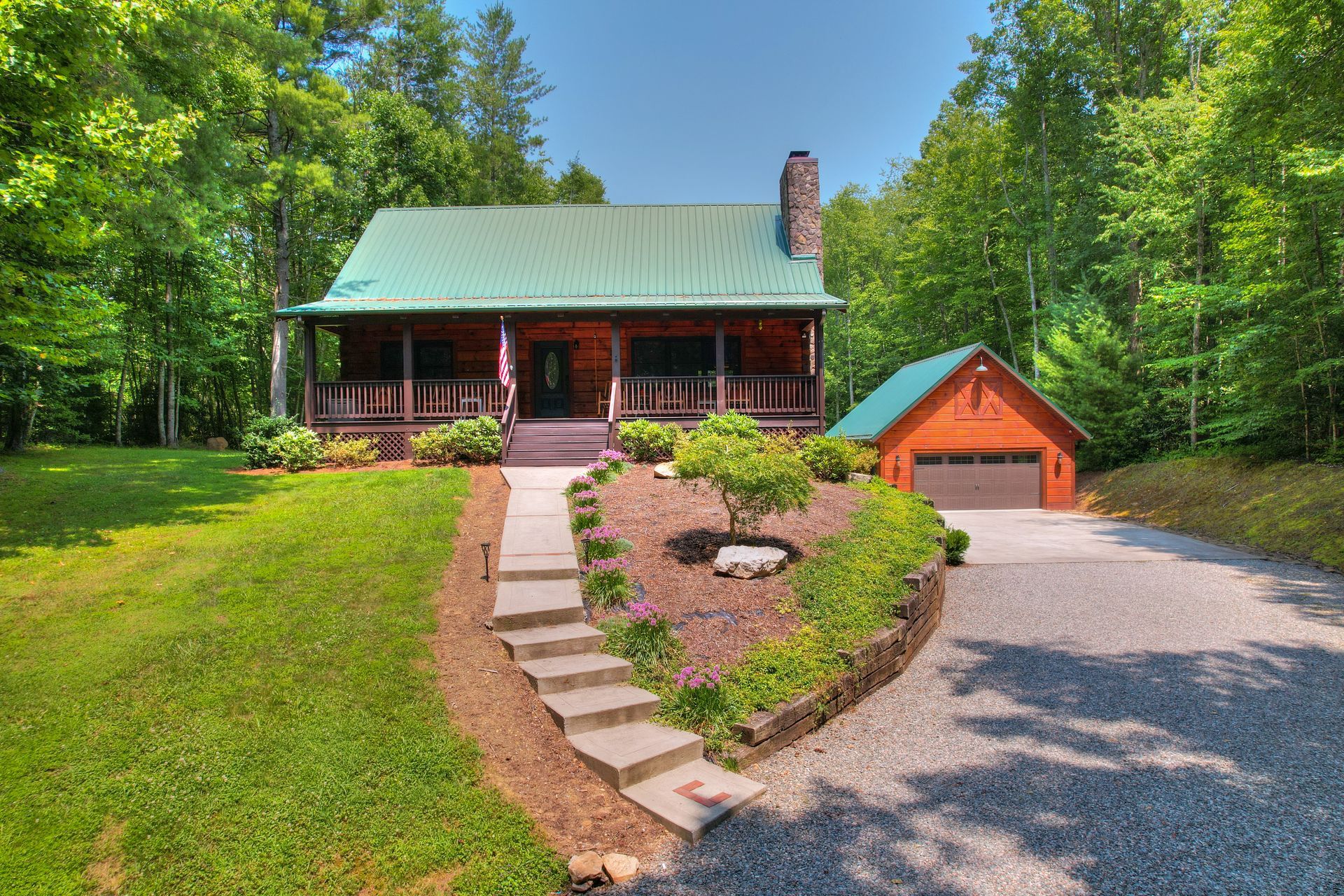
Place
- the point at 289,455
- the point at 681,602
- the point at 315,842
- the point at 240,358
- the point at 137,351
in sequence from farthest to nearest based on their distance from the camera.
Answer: the point at 240,358 < the point at 137,351 < the point at 289,455 < the point at 681,602 < the point at 315,842

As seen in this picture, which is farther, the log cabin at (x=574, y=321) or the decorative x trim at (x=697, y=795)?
the log cabin at (x=574, y=321)

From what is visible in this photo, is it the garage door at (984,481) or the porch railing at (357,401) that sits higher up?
the porch railing at (357,401)

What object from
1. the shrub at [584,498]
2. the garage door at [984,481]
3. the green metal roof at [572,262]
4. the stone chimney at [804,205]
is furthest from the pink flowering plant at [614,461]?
the garage door at [984,481]

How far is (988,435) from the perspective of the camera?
18031 mm

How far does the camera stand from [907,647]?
6.35m

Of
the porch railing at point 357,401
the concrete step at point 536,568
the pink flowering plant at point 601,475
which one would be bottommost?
the concrete step at point 536,568

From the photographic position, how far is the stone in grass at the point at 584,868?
3.04 meters

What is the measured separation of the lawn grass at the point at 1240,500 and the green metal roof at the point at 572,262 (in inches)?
371

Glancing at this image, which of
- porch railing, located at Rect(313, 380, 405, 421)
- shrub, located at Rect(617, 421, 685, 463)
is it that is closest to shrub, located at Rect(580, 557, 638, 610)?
shrub, located at Rect(617, 421, 685, 463)

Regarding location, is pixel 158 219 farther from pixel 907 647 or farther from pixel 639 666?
pixel 907 647

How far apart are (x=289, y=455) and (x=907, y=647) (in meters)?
11.7

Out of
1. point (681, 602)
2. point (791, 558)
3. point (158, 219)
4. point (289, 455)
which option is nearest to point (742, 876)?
point (681, 602)

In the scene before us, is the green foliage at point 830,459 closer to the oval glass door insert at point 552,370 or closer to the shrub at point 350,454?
the oval glass door insert at point 552,370

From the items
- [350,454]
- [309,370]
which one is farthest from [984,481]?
[309,370]
